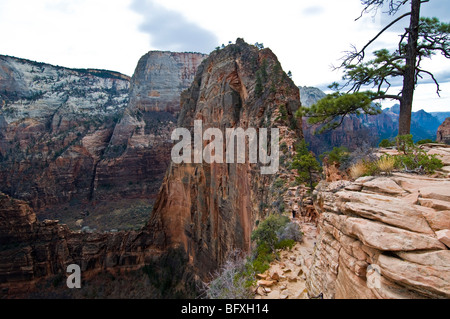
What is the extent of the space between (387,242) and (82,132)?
2618 inches

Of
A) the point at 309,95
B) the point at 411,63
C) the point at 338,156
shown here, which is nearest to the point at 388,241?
the point at 338,156

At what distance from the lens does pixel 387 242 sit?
334 cm

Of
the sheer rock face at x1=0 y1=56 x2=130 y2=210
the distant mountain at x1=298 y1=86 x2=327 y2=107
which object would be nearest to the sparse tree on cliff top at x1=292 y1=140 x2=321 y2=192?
the sheer rock face at x1=0 y1=56 x2=130 y2=210

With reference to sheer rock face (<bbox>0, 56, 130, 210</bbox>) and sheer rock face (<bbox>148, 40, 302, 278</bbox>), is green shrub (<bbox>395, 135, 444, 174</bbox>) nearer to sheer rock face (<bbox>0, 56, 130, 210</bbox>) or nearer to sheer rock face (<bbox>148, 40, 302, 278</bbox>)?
sheer rock face (<bbox>148, 40, 302, 278</bbox>)

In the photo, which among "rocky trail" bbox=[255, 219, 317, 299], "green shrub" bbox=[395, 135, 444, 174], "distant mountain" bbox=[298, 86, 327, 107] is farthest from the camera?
"distant mountain" bbox=[298, 86, 327, 107]

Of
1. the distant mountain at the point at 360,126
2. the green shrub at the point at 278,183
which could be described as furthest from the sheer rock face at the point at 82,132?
the green shrub at the point at 278,183

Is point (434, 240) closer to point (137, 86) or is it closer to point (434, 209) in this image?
point (434, 209)

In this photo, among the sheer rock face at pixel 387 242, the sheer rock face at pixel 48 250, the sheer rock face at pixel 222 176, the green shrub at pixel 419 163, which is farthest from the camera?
the sheer rock face at pixel 48 250

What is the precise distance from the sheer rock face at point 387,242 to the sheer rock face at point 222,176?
27.5 feet

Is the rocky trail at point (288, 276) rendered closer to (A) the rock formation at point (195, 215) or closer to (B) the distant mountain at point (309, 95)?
(A) the rock formation at point (195, 215)

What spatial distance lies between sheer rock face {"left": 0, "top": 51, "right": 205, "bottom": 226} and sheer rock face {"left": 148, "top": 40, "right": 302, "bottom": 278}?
25413mm

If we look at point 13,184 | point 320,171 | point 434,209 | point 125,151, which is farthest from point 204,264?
point 13,184

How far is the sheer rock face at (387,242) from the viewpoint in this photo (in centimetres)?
296

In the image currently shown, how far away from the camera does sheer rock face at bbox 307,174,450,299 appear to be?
296cm
